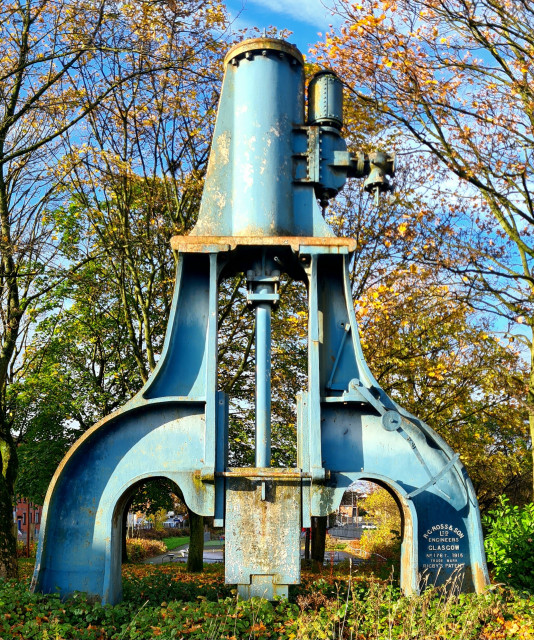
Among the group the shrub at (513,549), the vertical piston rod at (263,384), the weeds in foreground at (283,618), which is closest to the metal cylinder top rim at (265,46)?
the vertical piston rod at (263,384)

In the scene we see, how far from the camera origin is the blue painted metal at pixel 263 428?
804cm

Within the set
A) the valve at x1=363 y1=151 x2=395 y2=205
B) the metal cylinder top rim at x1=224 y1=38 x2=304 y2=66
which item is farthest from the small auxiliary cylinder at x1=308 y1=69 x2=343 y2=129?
the valve at x1=363 y1=151 x2=395 y2=205

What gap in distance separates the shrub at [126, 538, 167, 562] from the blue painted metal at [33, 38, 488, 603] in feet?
73.2

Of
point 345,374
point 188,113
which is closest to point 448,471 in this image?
point 345,374

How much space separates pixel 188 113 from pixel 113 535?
11509mm

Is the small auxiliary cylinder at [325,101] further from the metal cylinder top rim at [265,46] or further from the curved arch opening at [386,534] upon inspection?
the curved arch opening at [386,534]

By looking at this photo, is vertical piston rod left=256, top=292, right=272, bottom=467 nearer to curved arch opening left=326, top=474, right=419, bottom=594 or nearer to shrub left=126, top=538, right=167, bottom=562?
curved arch opening left=326, top=474, right=419, bottom=594

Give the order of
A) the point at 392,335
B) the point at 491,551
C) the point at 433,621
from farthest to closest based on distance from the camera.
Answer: the point at 392,335, the point at 491,551, the point at 433,621

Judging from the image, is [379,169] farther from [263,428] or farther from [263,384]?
[263,428]

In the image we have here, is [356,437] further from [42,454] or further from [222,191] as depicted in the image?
[42,454]

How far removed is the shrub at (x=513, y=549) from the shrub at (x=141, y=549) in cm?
2131

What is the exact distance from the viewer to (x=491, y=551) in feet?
34.5

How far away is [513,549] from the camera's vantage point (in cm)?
1031

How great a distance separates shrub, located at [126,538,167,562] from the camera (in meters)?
30.7
